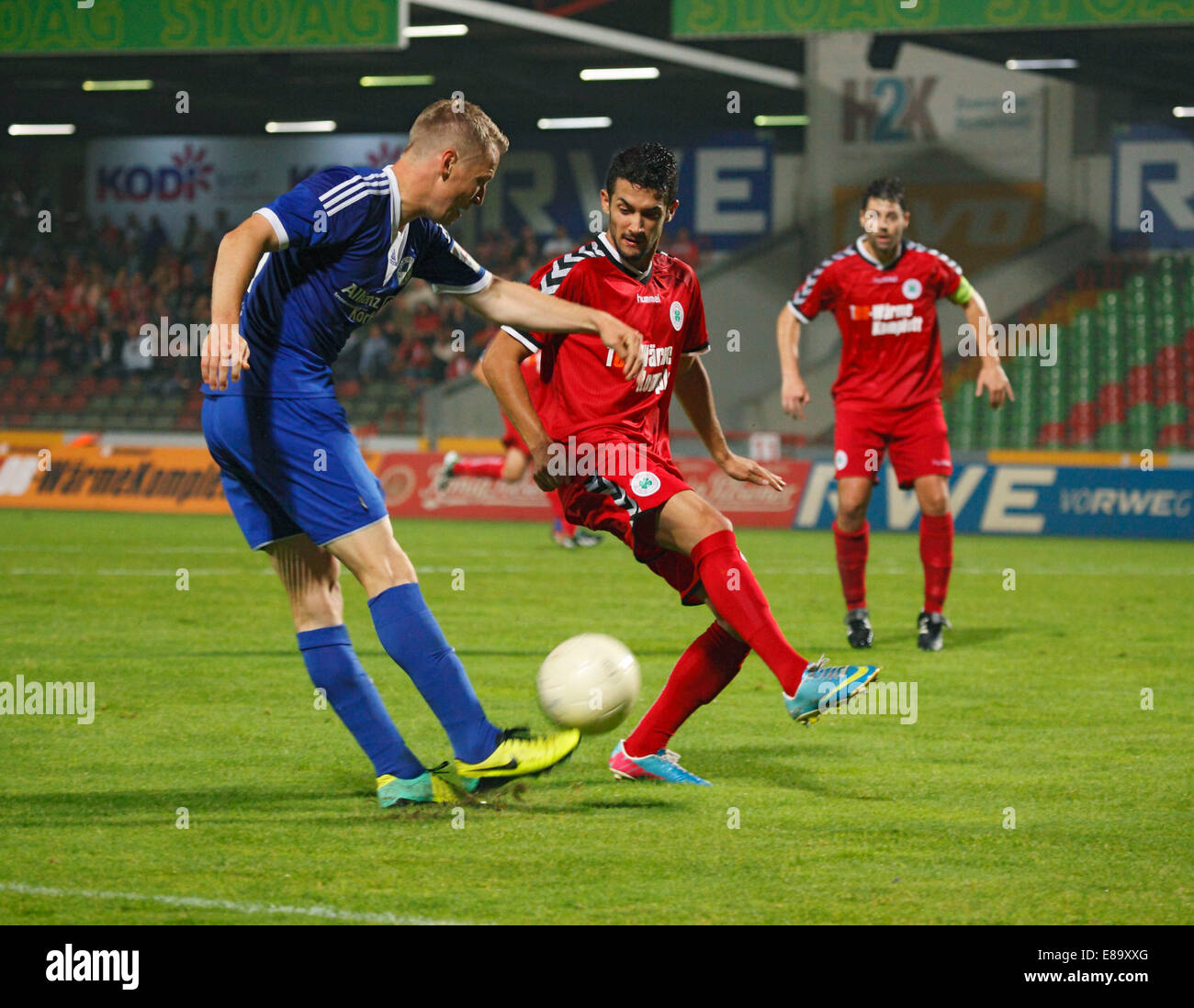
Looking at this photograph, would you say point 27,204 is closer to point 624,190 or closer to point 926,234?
point 926,234

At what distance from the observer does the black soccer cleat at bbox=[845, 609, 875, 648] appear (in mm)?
8352

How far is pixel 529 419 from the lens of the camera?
16.4ft

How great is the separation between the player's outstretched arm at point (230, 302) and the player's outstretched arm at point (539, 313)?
34.8 inches

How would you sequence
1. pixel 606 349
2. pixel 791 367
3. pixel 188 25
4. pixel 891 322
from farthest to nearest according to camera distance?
pixel 188 25
pixel 891 322
pixel 791 367
pixel 606 349

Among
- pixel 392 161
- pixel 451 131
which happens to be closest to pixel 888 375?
pixel 451 131

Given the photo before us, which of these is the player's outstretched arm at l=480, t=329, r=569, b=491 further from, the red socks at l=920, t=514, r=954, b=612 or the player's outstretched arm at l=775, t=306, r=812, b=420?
the red socks at l=920, t=514, r=954, b=612

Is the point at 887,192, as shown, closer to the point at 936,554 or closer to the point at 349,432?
the point at 936,554

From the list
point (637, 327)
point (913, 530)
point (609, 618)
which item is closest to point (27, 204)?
point (913, 530)

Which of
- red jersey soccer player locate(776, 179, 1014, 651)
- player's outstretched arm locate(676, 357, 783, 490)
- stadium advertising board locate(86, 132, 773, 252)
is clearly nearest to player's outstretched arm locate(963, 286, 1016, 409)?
red jersey soccer player locate(776, 179, 1014, 651)

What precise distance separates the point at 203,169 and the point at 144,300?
4011 mm

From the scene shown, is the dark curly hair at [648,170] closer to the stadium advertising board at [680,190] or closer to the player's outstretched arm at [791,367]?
the player's outstretched arm at [791,367]

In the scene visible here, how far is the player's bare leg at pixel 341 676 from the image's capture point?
15.3 ft

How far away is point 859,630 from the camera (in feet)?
27.5

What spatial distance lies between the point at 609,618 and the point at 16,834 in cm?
554
